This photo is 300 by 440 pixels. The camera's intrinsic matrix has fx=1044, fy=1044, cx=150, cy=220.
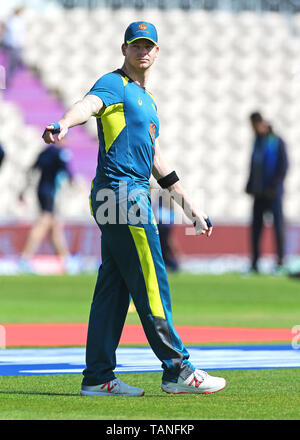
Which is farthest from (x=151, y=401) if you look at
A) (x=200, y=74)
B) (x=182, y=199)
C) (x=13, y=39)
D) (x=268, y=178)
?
(x=200, y=74)

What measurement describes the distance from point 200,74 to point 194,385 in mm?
23437

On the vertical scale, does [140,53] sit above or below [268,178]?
below

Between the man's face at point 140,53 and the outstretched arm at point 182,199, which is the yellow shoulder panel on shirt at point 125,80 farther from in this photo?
the outstretched arm at point 182,199

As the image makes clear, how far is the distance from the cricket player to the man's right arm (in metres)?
0.11

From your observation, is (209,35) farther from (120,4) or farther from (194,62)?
(120,4)

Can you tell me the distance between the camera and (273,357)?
768 cm

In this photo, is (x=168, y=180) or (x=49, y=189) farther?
(x=49, y=189)

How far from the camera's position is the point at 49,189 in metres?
19.2

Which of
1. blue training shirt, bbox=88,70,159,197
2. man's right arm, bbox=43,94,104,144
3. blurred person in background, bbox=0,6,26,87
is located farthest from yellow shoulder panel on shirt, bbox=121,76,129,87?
blurred person in background, bbox=0,6,26,87

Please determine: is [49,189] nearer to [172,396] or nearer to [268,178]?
[268,178]

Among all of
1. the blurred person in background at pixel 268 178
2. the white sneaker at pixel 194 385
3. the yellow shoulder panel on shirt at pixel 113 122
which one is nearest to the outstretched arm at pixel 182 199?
the yellow shoulder panel on shirt at pixel 113 122

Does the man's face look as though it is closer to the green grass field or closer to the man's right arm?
the man's right arm

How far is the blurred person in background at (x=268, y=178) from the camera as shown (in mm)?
18422

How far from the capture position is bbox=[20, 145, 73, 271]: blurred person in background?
18969 mm
